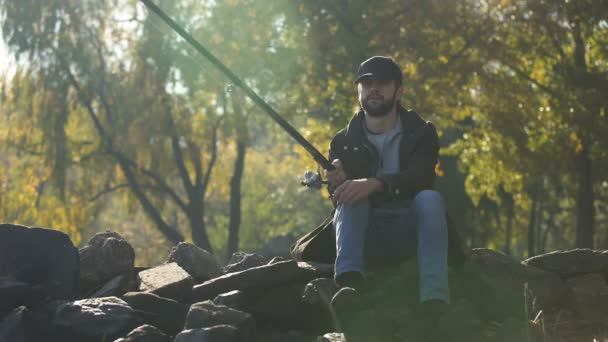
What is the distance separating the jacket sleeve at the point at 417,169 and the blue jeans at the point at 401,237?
0.44ft

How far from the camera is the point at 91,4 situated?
21.9 meters

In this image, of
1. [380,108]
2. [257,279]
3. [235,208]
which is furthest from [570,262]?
[235,208]

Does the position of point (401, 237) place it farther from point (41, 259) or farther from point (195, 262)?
point (41, 259)

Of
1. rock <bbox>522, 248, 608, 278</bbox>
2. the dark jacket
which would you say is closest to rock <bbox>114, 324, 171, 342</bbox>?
the dark jacket

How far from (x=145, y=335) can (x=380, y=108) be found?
7.04ft

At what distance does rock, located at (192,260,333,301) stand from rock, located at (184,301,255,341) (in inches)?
22.7

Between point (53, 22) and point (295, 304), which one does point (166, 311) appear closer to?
point (295, 304)

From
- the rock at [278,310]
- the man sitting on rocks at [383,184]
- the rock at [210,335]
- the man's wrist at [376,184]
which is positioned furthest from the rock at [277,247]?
the rock at [210,335]

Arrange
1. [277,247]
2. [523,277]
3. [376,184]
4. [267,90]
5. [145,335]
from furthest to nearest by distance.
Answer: [277,247] < [267,90] < [523,277] < [376,184] < [145,335]

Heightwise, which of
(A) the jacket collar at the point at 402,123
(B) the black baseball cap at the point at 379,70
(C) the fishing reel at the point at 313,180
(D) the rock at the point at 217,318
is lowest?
(D) the rock at the point at 217,318

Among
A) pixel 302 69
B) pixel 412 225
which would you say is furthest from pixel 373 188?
pixel 302 69

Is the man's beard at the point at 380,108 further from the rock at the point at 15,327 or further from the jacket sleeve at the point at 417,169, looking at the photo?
the rock at the point at 15,327

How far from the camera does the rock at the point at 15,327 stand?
218 inches

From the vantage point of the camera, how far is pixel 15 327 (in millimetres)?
5602
